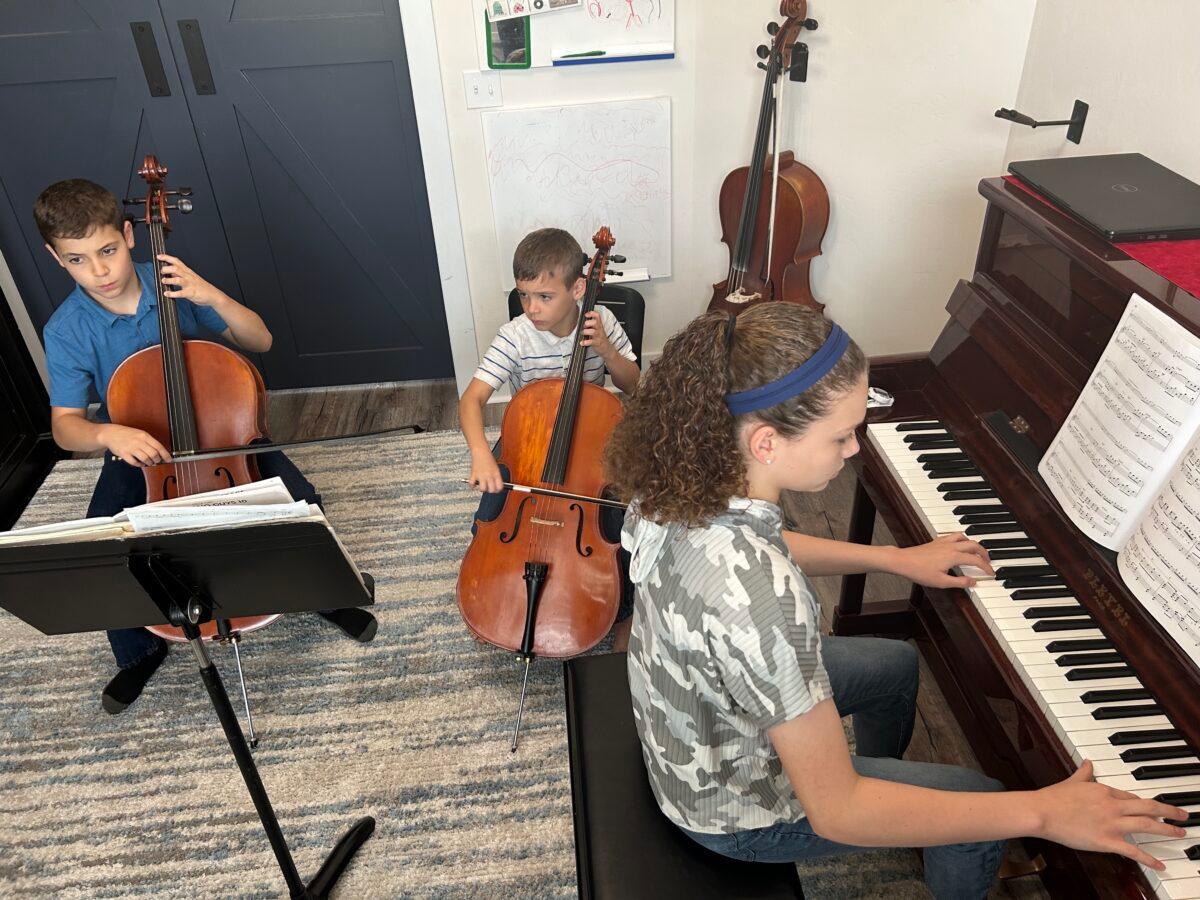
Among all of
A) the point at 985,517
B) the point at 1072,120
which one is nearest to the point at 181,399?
the point at 985,517

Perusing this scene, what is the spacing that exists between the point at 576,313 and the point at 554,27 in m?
1.02

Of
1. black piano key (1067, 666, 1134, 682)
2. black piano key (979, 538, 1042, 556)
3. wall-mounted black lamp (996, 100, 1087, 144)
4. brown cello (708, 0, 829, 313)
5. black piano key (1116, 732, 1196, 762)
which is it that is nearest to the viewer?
black piano key (1116, 732, 1196, 762)

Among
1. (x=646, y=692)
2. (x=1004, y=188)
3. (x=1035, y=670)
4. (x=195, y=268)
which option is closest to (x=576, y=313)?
(x=1004, y=188)

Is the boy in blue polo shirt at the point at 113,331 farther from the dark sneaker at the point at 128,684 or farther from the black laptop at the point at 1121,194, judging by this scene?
the black laptop at the point at 1121,194

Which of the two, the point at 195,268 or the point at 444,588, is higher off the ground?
the point at 195,268

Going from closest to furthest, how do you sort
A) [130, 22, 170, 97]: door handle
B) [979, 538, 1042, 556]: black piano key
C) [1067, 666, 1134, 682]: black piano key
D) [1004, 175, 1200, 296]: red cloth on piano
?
[1067, 666, 1134, 682]: black piano key
[1004, 175, 1200, 296]: red cloth on piano
[979, 538, 1042, 556]: black piano key
[130, 22, 170, 97]: door handle

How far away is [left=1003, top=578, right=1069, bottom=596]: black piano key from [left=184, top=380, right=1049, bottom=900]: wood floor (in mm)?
668

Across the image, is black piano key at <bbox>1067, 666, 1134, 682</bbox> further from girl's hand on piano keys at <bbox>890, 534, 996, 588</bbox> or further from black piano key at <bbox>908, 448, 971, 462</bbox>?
black piano key at <bbox>908, 448, 971, 462</bbox>

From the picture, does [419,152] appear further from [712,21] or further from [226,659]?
[226,659]

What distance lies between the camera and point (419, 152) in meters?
3.02

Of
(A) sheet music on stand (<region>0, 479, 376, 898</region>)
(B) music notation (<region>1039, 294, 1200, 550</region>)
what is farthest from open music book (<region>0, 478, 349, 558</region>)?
(B) music notation (<region>1039, 294, 1200, 550</region>)

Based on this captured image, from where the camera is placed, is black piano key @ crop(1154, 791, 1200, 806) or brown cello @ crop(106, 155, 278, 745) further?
brown cello @ crop(106, 155, 278, 745)

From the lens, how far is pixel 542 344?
232 centimetres

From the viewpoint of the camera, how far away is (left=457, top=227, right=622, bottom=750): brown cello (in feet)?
6.60
